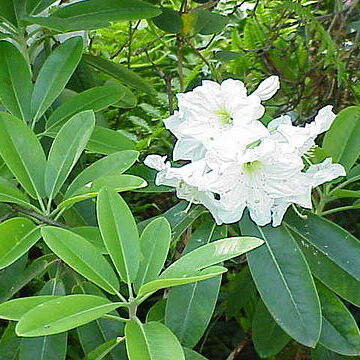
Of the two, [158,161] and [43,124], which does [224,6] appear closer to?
[43,124]

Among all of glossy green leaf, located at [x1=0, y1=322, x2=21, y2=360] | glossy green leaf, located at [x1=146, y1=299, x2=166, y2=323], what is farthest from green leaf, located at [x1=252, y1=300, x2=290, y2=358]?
glossy green leaf, located at [x1=0, y1=322, x2=21, y2=360]

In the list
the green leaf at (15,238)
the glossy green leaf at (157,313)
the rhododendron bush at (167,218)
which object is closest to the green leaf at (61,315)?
the rhododendron bush at (167,218)

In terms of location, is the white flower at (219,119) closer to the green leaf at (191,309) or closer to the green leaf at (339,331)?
the green leaf at (191,309)

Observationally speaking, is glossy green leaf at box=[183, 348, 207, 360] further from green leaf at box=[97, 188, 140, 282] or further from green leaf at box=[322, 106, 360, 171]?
green leaf at box=[322, 106, 360, 171]

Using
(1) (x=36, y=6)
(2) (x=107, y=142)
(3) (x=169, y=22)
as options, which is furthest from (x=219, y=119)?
(3) (x=169, y=22)

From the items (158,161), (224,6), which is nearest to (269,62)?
(224,6)

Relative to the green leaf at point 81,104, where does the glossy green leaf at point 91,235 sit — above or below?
below
